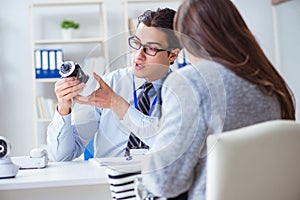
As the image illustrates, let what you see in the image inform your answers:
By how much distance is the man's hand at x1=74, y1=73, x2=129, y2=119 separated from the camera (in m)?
1.56

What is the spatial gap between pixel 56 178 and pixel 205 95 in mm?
765

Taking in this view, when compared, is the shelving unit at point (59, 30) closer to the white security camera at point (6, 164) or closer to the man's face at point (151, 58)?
the white security camera at point (6, 164)

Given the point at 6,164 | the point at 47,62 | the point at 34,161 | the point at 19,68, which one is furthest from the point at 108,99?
the point at 19,68

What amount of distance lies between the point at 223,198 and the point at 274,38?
365cm

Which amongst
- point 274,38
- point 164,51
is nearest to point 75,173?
point 164,51

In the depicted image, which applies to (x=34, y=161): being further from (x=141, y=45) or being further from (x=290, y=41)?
(x=290, y=41)

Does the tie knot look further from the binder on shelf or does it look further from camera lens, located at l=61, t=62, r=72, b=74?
the binder on shelf

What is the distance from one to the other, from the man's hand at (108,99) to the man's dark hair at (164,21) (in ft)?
0.77

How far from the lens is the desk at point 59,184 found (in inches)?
69.6

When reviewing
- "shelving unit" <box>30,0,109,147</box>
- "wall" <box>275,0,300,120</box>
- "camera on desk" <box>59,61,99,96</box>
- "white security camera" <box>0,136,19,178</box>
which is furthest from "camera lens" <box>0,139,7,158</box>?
"wall" <box>275,0,300,120</box>

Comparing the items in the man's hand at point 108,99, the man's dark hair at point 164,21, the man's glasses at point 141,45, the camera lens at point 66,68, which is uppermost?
the man's dark hair at point 164,21

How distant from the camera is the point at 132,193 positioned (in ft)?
4.79

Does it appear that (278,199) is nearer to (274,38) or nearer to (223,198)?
(223,198)

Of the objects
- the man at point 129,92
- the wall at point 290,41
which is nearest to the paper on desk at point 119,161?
the man at point 129,92
